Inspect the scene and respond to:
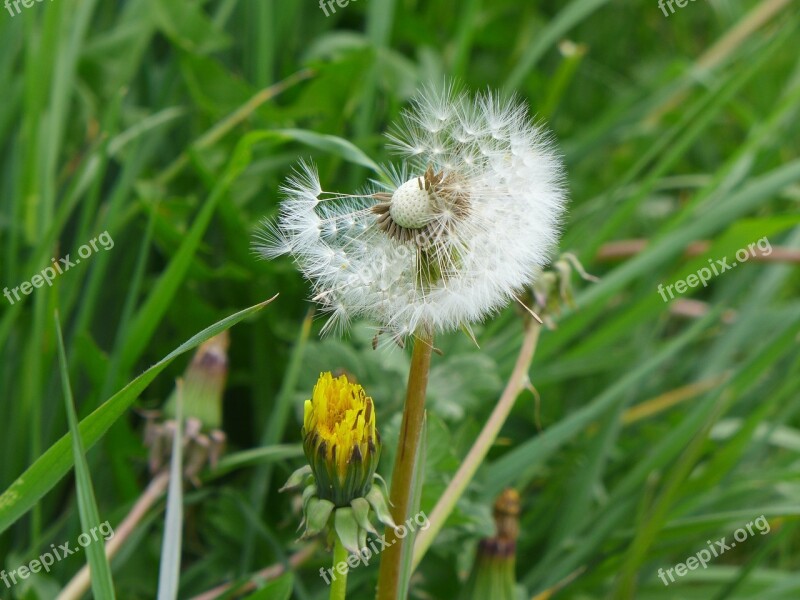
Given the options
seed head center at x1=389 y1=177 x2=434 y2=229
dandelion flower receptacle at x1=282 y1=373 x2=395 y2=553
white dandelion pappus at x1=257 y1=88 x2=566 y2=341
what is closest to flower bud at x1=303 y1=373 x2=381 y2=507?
dandelion flower receptacle at x1=282 y1=373 x2=395 y2=553

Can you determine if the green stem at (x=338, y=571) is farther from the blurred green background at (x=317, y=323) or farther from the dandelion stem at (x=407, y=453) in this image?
the blurred green background at (x=317, y=323)

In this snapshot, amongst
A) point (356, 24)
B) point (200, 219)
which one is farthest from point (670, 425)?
point (356, 24)

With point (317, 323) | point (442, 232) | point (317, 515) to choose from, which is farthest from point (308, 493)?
point (317, 323)

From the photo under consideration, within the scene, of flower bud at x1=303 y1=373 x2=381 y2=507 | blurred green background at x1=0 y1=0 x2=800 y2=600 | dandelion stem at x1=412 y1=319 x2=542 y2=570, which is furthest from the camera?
blurred green background at x1=0 y1=0 x2=800 y2=600

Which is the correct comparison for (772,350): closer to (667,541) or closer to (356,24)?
(667,541)

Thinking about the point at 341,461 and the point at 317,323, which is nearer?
the point at 341,461

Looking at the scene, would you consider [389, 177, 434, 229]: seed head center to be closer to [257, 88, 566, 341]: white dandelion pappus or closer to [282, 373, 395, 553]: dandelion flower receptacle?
[257, 88, 566, 341]: white dandelion pappus

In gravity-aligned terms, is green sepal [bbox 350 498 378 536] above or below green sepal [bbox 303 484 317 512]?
below

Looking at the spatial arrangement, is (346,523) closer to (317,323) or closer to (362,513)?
(362,513)
